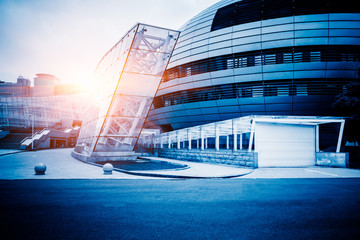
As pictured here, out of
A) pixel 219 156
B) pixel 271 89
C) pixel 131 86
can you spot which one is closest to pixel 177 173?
pixel 219 156

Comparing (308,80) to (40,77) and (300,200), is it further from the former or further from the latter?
(40,77)

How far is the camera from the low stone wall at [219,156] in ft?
49.1

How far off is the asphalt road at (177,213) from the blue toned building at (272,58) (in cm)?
1761

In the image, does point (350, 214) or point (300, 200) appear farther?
point (300, 200)

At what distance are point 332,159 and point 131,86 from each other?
48.2ft

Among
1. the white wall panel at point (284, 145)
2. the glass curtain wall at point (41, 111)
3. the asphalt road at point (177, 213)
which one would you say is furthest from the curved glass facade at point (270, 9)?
the glass curtain wall at point (41, 111)

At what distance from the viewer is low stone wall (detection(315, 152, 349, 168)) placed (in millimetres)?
15367

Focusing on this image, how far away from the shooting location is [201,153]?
64.4ft

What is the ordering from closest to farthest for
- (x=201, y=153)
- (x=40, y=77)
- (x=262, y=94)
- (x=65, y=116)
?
(x=201, y=153) < (x=262, y=94) < (x=65, y=116) < (x=40, y=77)

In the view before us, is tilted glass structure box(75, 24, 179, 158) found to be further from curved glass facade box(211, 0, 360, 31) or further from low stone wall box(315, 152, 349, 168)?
low stone wall box(315, 152, 349, 168)

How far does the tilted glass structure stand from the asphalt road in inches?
403

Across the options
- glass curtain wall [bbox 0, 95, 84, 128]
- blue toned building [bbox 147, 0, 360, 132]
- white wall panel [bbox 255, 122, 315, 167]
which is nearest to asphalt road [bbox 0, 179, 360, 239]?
white wall panel [bbox 255, 122, 315, 167]

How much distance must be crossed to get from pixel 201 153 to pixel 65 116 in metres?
56.6

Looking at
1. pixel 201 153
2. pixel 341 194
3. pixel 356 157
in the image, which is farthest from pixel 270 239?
pixel 356 157
